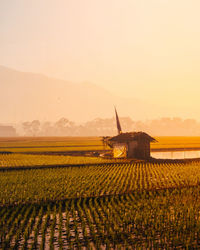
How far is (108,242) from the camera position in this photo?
11.2 m

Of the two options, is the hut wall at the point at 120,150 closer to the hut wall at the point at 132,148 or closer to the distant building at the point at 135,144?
the distant building at the point at 135,144

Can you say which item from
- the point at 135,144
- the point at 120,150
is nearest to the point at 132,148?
the point at 135,144

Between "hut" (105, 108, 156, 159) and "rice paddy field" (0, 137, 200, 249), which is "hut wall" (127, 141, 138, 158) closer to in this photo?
"hut" (105, 108, 156, 159)

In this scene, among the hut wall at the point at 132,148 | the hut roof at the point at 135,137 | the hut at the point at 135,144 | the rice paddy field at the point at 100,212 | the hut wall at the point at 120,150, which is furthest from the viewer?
the hut wall at the point at 120,150

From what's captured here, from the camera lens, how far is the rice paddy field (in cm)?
1138

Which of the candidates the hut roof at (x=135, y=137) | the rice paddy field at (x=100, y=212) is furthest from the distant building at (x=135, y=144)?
the rice paddy field at (x=100, y=212)

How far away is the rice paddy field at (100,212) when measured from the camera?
11.4 m

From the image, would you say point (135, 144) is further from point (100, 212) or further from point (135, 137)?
point (100, 212)

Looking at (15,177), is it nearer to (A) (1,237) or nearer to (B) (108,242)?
(A) (1,237)

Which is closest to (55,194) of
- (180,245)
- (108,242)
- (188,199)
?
(188,199)

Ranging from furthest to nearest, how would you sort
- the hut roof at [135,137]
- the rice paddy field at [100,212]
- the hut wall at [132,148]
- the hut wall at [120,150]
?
the hut wall at [120,150], the hut wall at [132,148], the hut roof at [135,137], the rice paddy field at [100,212]

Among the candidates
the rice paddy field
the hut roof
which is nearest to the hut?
the hut roof

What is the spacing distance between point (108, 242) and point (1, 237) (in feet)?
11.9

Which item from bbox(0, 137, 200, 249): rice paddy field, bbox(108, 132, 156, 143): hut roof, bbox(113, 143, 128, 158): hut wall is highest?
bbox(108, 132, 156, 143): hut roof
